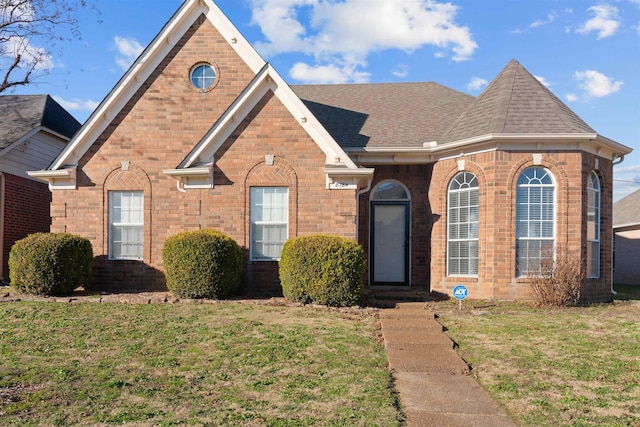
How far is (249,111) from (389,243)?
206 inches

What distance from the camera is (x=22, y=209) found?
1585 centimetres

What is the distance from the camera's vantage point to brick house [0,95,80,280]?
1512cm

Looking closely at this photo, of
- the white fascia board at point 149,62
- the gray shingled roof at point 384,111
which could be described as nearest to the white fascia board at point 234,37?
the white fascia board at point 149,62

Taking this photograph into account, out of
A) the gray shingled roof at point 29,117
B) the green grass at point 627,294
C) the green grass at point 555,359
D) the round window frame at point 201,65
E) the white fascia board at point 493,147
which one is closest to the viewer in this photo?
the green grass at point 555,359

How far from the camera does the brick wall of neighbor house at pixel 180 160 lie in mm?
12453

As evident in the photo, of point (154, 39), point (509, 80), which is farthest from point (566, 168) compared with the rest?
point (154, 39)

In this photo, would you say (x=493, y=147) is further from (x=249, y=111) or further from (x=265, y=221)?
(x=249, y=111)

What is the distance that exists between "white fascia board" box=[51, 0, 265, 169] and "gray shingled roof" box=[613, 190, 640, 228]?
57.5ft

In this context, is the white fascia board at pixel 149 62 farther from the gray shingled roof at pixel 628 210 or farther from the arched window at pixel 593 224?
the gray shingled roof at pixel 628 210

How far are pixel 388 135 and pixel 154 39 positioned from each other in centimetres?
665

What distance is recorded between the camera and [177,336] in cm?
807

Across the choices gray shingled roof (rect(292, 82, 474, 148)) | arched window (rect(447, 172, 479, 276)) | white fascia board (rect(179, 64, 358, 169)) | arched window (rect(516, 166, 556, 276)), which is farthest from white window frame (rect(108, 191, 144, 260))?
arched window (rect(516, 166, 556, 276))

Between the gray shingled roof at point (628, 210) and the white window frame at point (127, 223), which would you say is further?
the gray shingled roof at point (628, 210)

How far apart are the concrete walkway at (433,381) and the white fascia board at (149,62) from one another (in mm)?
8184
